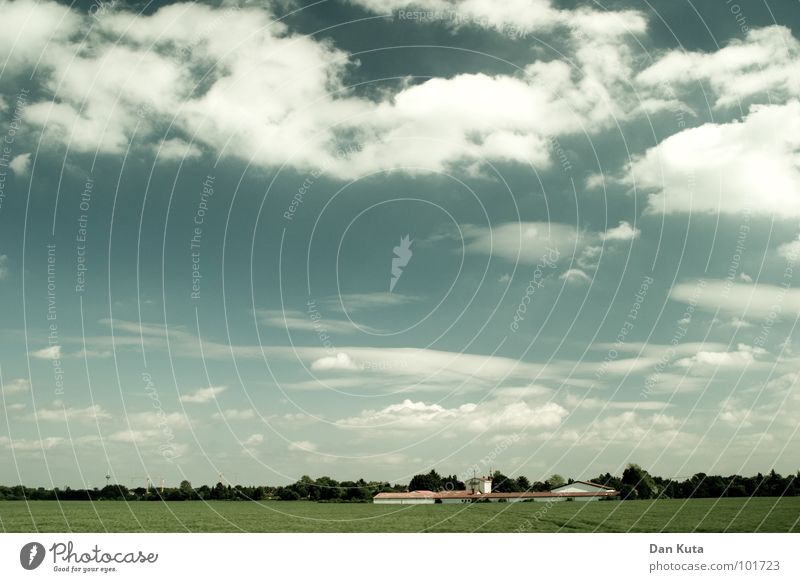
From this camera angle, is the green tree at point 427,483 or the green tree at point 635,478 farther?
the green tree at point 635,478

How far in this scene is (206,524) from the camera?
2025 inches

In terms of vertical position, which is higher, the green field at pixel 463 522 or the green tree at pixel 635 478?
the green tree at pixel 635 478

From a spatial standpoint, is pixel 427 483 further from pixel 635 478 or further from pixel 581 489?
pixel 635 478
